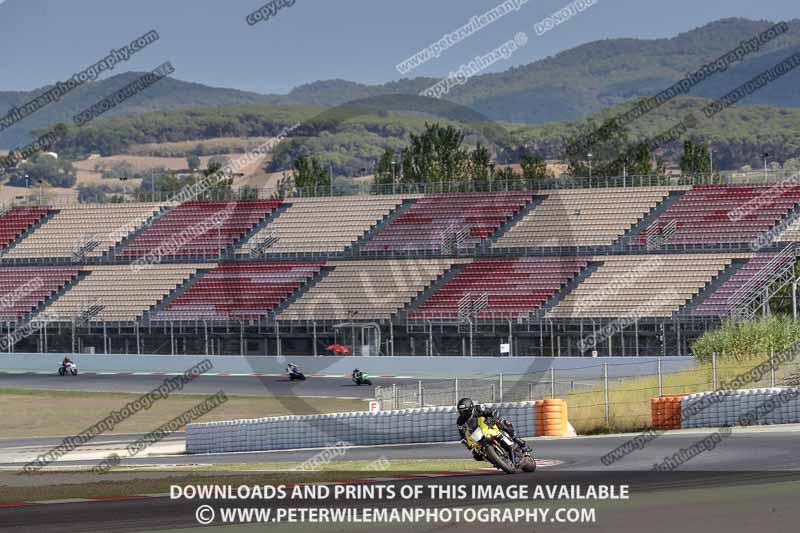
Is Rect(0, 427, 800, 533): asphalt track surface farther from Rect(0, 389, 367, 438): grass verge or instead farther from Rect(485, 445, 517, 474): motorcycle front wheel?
Rect(0, 389, 367, 438): grass verge

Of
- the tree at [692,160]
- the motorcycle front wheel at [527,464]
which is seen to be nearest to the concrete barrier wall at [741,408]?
the motorcycle front wheel at [527,464]

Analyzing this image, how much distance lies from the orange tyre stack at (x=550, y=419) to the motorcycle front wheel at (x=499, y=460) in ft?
29.9

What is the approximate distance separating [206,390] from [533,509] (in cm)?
3983

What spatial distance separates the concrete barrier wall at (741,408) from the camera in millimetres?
26453

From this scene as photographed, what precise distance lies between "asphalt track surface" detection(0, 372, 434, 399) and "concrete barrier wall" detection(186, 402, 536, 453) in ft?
48.4

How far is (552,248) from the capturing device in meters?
62.8

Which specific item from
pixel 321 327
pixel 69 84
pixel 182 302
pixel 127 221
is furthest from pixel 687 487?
pixel 69 84

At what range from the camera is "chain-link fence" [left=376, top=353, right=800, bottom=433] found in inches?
1172

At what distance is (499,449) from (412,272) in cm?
4383

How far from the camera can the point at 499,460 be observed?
20.0 meters

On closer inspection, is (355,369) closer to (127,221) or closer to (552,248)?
(552,248)

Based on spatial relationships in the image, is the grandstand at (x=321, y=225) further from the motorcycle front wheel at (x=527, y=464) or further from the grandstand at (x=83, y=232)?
the motorcycle front wheel at (x=527, y=464)

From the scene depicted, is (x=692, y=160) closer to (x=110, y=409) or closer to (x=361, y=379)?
(x=361, y=379)

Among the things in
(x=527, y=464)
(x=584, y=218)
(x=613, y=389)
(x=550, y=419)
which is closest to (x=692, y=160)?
(x=584, y=218)
